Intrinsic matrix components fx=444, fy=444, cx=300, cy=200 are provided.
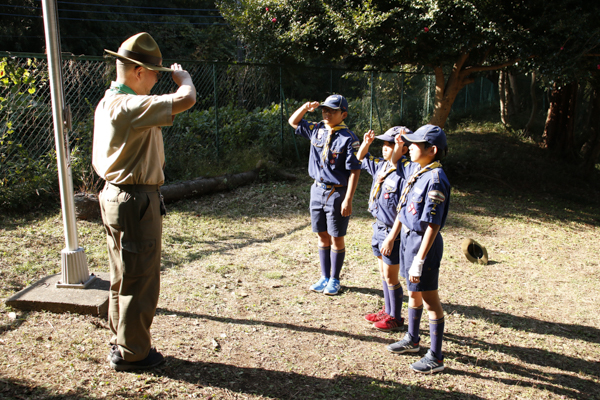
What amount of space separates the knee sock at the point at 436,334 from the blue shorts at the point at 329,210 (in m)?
1.37

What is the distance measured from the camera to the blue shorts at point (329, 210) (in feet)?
14.3

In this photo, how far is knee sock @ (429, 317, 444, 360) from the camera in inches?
127

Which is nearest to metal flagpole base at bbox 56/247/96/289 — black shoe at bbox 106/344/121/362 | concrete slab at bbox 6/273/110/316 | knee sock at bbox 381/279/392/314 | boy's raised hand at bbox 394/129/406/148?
concrete slab at bbox 6/273/110/316

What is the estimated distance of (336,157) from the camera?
431 cm

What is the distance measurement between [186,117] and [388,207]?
7036 millimetres

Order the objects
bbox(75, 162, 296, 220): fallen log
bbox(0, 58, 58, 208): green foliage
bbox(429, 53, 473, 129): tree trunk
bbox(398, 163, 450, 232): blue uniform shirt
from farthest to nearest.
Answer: bbox(429, 53, 473, 129): tree trunk < bbox(0, 58, 58, 208): green foliage < bbox(75, 162, 296, 220): fallen log < bbox(398, 163, 450, 232): blue uniform shirt

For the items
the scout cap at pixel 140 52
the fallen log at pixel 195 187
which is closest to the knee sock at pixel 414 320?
the scout cap at pixel 140 52

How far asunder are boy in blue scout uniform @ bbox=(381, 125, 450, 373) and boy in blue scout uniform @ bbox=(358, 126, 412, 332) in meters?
0.26

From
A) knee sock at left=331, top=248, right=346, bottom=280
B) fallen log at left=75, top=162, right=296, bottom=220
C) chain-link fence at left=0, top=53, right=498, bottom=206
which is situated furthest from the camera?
chain-link fence at left=0, top=53, right=498, bottom=206

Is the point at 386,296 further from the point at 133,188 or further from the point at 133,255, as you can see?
the point at 133,188

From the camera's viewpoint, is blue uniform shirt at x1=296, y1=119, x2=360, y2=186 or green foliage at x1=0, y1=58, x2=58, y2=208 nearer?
blue uniform shirt at x1=296, y1=119, x2=360, y2=186

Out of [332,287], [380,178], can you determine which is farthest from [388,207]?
[332,287]

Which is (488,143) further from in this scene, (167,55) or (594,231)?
(167,55)

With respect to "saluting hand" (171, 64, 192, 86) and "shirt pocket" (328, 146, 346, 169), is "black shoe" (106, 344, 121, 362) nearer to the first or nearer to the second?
"saluting hand" (171, 64, 192, 86)
